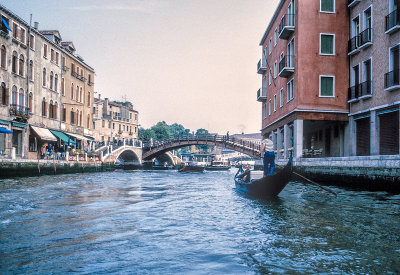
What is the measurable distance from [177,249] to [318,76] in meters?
15.1

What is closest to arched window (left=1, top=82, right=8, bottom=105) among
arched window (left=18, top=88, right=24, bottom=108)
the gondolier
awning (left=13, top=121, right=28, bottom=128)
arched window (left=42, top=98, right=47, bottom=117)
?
awning (left=13, top=121, right=28, bottom=128)

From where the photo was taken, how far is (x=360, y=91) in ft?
53.5

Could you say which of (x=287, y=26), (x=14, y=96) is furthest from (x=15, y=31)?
(x=287, y=26)

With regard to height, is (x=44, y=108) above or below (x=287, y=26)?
below

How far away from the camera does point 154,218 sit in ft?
21.0

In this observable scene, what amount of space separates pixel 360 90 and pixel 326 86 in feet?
5.66

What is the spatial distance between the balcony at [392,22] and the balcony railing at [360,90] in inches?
92.7

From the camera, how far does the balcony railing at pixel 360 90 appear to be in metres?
15.7

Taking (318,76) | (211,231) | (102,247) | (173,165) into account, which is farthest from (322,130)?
(173,165)

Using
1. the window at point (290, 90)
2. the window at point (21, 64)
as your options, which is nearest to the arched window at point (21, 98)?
the window at point (21, 64)

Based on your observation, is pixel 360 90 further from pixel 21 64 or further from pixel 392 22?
pixel 21 64

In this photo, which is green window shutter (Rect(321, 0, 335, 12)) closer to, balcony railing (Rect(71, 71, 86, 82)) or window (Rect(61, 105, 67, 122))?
window (Rect(61, 105, 67, 122))

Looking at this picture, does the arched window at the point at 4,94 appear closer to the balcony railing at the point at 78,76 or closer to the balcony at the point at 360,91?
the balcony railing at the point at 78,76

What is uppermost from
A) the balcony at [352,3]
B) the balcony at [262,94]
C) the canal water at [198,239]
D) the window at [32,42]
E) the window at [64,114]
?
the balcony at [352,3]
